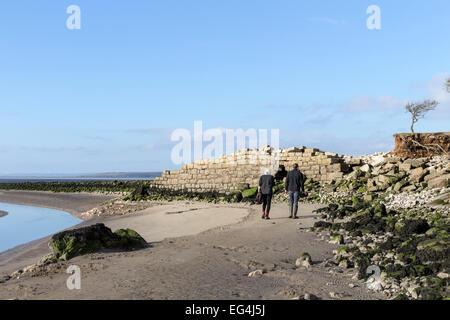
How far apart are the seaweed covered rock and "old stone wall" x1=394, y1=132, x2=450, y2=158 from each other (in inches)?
717

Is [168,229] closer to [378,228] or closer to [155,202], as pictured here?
[378,228]

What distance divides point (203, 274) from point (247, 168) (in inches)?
630

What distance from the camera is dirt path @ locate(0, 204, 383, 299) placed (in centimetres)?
524

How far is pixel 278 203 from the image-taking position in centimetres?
1741

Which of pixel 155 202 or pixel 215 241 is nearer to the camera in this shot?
pixel 215 241

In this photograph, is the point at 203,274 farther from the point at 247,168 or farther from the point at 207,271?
the point at 247,168

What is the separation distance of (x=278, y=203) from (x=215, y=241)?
849 cm

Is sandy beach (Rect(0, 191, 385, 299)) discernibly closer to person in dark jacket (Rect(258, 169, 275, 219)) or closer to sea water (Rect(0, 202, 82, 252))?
person in dark jacket (Rect(258, 169, 275, 219))

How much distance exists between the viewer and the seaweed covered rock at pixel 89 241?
7959mm

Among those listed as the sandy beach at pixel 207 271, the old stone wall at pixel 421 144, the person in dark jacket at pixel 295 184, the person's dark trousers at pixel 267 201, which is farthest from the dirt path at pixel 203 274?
the old stone wall at pixel 421 144

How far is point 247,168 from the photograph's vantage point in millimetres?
21969

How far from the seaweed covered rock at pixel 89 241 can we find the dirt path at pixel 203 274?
1.16ft

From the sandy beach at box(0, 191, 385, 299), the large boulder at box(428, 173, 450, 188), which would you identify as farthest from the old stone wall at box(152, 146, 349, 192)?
the sandy beach at box(0, 191, 385, 299)
